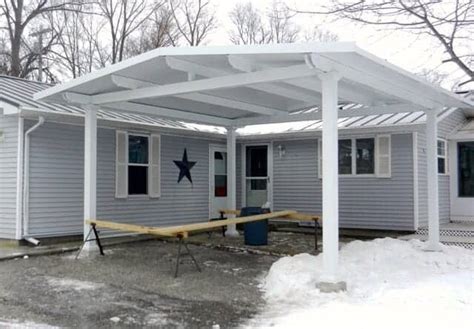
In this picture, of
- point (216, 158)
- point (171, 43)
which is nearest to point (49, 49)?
point (171, 43)

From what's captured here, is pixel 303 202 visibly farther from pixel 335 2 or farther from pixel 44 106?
pixel 44 106

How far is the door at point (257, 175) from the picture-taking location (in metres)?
13.9

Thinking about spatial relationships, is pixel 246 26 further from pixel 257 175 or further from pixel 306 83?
pixel 306 83

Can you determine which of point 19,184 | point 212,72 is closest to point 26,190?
point 19,184

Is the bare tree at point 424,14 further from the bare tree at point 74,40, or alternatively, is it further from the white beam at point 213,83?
the bare tree at point 74,40

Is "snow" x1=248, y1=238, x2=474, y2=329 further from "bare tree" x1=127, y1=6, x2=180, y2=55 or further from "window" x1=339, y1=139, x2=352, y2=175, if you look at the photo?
"bare tree" x1=127, y1=6, x2=180, y2=55

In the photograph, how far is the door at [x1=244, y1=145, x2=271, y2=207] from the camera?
1387 cm

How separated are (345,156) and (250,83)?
21.5 ft

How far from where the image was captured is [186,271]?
7.40 meters

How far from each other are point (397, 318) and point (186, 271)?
3.47 meters

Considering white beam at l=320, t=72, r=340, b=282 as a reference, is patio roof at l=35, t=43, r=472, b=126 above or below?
above

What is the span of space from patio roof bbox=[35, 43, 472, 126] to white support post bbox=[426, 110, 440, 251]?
1.13 ft

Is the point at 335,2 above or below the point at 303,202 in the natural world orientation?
above

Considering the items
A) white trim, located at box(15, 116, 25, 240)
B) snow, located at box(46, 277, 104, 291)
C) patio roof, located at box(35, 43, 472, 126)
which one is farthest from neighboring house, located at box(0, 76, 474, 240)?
snow, located at box(46, 277, 104, 291)
